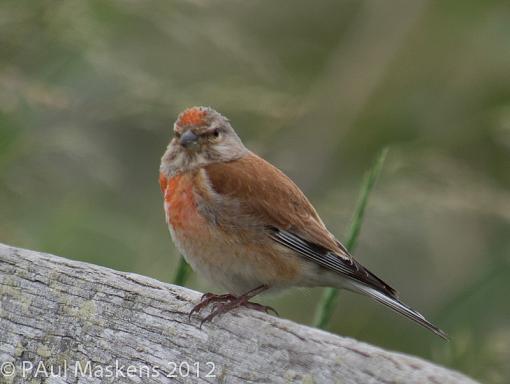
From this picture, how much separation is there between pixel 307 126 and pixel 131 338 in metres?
2.45

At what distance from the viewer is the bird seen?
10.8ft

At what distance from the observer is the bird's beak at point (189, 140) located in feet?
12.1

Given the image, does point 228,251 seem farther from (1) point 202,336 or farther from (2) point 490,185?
(2) point 490,185

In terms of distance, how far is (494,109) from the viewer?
4.78m

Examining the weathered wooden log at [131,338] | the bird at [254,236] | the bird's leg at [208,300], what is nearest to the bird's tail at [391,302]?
the bird at [254,236]

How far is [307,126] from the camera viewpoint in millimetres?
4895

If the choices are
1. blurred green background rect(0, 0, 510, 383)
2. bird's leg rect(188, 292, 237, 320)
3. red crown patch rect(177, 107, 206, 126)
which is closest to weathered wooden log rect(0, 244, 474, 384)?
bird's leg rect(188, 292, 237, 320)

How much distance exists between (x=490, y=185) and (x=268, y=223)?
1187 mm

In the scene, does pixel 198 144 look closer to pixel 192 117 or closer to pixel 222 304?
pixel 192 117

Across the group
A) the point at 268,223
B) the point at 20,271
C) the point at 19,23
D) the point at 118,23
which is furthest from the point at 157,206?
the point at 20,271

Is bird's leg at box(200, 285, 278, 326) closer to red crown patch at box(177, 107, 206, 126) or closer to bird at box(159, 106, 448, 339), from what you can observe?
bird at box(159, 106, 448, 339)

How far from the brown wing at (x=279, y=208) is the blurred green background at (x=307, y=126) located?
0.18 metres

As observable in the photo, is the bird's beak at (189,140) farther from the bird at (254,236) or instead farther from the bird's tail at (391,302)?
the bird's tail at (391,302)

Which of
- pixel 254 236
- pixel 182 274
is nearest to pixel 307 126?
pixel 254 236
